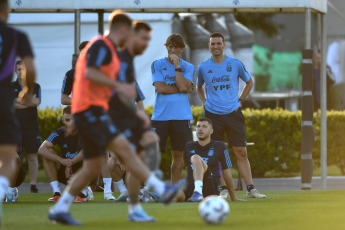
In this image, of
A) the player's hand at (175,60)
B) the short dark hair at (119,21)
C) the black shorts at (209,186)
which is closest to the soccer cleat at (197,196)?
the black shorts at (209,186)

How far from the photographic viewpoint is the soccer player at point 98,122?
24.2ft

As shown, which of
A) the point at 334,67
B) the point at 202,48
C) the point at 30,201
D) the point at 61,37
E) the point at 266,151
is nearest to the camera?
the point at 30,201

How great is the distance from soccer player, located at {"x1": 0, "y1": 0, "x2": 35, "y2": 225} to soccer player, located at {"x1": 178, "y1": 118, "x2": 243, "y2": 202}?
3.58 metres

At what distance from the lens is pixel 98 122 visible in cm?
742

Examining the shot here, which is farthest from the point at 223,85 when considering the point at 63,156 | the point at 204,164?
the point at 63,156

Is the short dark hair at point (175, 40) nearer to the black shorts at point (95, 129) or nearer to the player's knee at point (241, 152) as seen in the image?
the player's knee at point (241, 152)

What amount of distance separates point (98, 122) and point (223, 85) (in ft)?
16.3

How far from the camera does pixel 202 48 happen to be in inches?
842

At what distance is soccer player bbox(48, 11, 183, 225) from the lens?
7371 mm

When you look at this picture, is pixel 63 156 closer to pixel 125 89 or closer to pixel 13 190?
pixel 13 190

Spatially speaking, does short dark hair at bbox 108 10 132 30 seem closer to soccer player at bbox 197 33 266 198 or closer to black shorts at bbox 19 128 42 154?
soccer player at bbox 197 33 266 198

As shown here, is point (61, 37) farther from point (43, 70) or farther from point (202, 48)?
point (202, 48)

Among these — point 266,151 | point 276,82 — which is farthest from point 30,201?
point 276,82

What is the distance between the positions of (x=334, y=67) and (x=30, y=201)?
1460 centimetres
